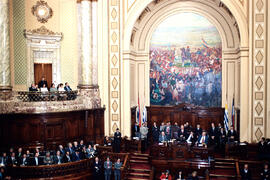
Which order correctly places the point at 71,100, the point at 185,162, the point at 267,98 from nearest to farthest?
the point at 185,162
the point at 267,98
the point at 71,100

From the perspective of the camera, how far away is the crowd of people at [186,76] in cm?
1792

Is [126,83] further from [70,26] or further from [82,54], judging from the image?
[70,26]

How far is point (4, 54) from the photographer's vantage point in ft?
49.4

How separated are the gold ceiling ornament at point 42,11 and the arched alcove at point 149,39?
5165 mm

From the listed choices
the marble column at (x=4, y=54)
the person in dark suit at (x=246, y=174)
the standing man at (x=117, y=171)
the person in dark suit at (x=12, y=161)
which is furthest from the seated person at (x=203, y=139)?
the marble column at (x=4, y=54)

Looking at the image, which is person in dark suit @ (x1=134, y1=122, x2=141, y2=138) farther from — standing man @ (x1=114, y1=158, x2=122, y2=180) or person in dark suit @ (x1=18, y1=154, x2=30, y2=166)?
person in dark suit @ (x1=18, y1=154, x2=30, y2=166)

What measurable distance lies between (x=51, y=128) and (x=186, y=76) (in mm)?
8972

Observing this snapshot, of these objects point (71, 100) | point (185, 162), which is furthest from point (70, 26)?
point (185, 162)

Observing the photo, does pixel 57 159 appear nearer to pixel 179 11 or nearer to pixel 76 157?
pixel 76 157

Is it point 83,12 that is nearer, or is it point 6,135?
point 6,135

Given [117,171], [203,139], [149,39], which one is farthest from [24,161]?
[149,39]

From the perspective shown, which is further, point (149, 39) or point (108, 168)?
point (149, 39)

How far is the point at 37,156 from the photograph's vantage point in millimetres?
13234

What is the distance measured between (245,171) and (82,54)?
11.0 metres
